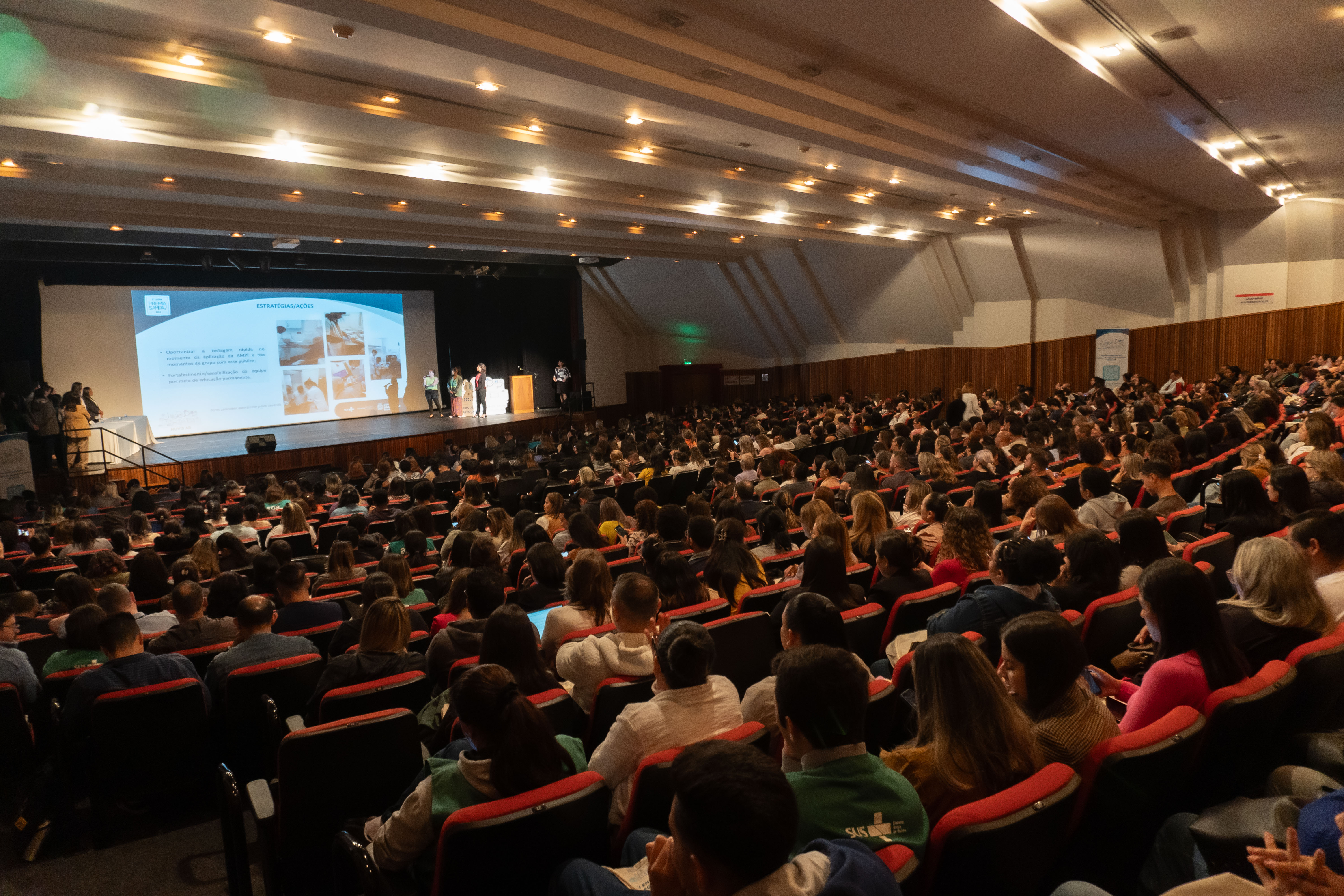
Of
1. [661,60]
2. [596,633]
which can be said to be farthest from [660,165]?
[596,633]

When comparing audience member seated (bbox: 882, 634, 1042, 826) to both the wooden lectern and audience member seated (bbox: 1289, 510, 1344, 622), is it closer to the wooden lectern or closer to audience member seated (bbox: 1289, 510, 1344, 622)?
audience member seated (bbox: 1289, 510, 1344, 622)

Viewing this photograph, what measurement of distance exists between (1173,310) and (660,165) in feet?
39.2

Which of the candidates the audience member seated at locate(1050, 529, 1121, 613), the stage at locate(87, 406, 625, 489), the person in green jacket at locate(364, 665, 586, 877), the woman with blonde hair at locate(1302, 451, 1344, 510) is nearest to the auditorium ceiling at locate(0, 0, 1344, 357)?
the woman with blonde hair at locate(1302, 451, 1344, 510)

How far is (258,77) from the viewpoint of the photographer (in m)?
6.14

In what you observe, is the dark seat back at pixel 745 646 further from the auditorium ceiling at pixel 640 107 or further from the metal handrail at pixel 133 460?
the metal handrail at pixel 133 460

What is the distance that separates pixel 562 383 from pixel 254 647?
18.0m

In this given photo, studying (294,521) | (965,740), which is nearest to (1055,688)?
(965,740)

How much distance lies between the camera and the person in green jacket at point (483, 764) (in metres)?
2.05

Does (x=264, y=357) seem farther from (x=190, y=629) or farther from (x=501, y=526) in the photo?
(x=190, y=629)

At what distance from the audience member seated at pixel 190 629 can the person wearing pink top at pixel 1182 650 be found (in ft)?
13.1

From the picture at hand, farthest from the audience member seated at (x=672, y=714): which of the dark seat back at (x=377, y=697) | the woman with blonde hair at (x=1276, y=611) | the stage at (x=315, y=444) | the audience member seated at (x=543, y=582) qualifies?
the stage at (x=315, y=444)

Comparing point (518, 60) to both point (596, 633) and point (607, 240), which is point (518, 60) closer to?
point (596, 633)

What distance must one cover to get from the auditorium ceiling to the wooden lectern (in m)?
8.74

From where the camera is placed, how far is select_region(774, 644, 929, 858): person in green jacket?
1.71 metres
